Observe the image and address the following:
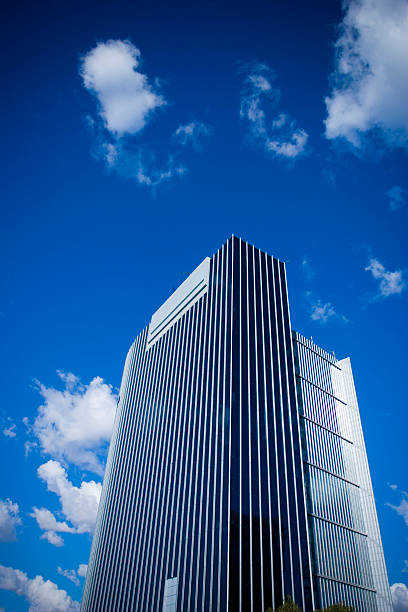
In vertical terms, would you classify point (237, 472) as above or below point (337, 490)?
below

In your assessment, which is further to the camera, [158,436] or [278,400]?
[158,436]

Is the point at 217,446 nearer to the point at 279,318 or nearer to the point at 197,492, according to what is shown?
the point at 197,492

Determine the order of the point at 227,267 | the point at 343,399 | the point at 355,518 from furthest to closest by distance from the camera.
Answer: the point at 343,399 < the point at 227,267 < the point at 355,518

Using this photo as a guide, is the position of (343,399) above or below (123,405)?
below

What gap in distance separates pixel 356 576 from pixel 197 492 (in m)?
27.7

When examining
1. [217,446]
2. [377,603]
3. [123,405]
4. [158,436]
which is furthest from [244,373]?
[123,405]

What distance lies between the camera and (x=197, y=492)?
61844 mm

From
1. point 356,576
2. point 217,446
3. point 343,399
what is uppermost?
point 343,399

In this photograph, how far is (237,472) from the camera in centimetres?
5734

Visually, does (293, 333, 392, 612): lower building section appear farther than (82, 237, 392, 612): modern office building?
Yes

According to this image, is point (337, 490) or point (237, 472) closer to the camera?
point (237, 472)

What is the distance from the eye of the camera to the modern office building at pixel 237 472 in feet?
180

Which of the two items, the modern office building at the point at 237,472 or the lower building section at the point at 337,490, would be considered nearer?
the modern office building at the point at 237,472

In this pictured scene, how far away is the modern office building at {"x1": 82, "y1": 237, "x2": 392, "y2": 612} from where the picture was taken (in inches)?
2160
